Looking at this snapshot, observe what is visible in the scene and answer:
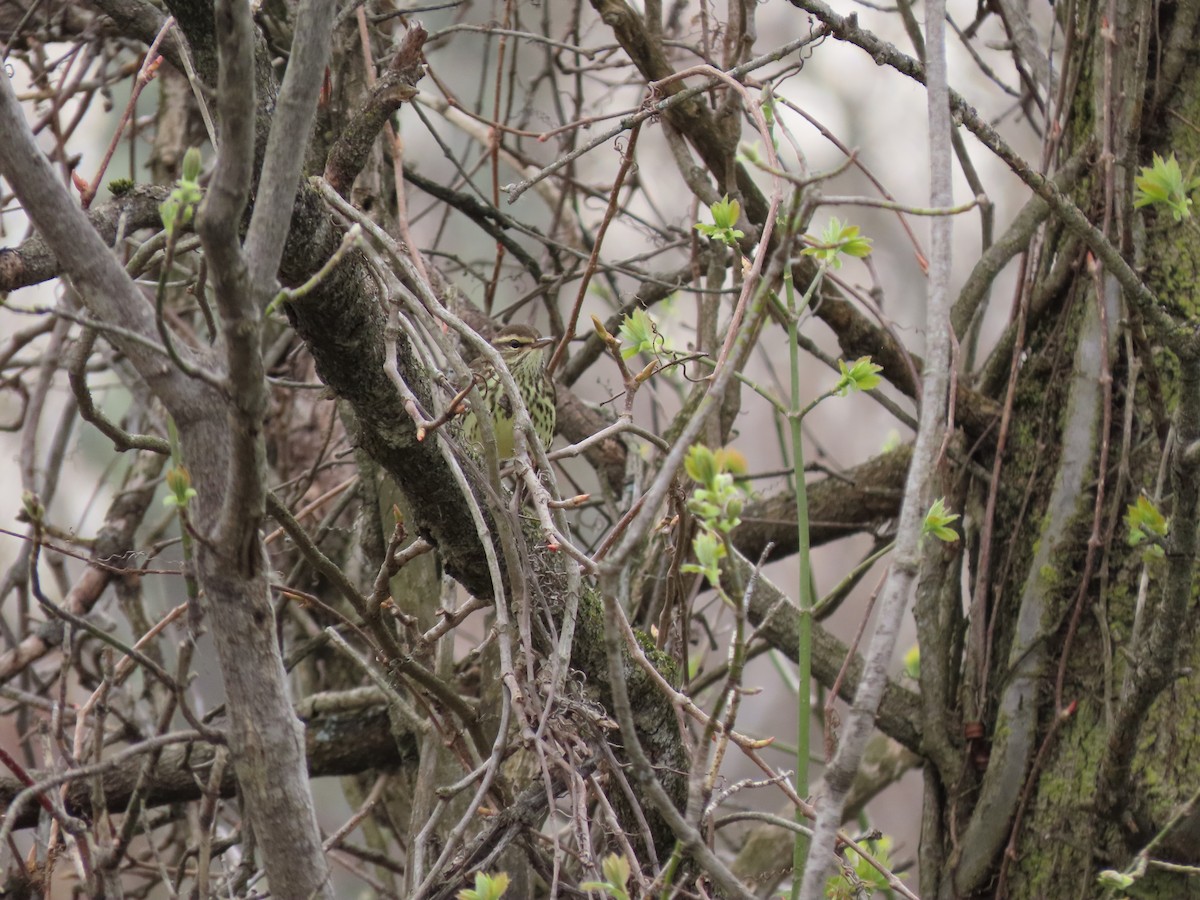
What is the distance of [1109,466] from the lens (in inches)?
113

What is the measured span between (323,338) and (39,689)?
8.00ft

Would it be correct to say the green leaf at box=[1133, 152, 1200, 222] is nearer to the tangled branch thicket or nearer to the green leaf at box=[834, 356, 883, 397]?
the tangled branch thicket

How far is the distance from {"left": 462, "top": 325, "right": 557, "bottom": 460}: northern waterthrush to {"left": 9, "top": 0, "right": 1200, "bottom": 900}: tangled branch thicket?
12 cm

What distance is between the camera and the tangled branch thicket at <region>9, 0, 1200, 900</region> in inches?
54.1

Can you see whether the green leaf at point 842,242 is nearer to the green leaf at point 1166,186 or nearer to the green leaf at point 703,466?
the green leaf at point 703,466

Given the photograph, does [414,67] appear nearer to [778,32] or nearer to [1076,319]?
[1076,319]

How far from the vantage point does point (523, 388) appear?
3.63 metres

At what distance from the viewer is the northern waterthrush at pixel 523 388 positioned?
3.49 meters

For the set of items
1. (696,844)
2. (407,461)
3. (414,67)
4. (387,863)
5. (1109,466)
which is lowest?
(387,863)

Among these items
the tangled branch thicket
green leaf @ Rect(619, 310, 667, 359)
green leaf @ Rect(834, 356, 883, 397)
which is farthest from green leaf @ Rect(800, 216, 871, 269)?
green leaf @ Rect(619, 310, 667, 359)

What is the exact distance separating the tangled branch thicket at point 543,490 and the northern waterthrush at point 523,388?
12 cm

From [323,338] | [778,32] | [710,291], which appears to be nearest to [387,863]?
[710,291]

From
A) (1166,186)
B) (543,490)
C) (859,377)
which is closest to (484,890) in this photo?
(543,490)

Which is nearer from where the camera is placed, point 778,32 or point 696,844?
point 696,844
